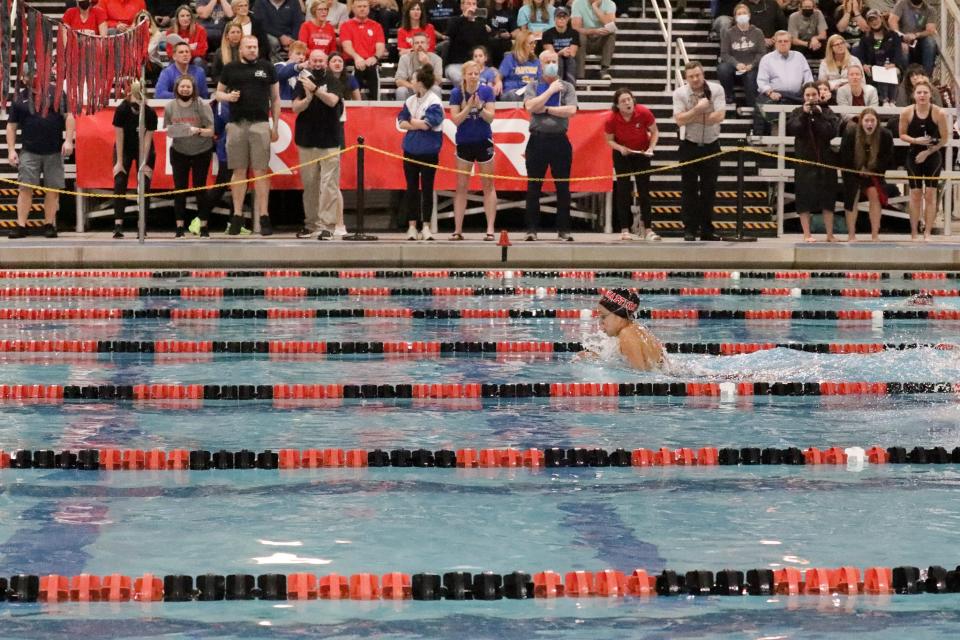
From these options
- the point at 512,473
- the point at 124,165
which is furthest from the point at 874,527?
the point at 124,165

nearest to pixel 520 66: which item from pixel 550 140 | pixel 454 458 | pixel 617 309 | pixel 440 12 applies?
pixel 550 140

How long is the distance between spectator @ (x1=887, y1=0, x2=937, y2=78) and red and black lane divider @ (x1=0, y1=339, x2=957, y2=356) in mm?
8474

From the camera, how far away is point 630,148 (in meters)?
15.5

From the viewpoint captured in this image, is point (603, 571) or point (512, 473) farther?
point (512, 473)

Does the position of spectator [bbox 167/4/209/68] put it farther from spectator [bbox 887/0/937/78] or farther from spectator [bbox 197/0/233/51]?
spectator [bbox 887/0/937/78]

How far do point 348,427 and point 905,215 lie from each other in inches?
448

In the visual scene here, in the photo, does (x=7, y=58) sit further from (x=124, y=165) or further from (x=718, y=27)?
(x=718, y=27)

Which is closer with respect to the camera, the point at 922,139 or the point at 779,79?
the point at 922,139

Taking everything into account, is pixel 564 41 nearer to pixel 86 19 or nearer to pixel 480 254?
pixel 480 254

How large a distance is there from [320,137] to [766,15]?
18.2ft

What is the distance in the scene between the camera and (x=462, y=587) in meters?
4.68

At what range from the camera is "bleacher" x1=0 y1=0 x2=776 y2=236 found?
56.0 ft

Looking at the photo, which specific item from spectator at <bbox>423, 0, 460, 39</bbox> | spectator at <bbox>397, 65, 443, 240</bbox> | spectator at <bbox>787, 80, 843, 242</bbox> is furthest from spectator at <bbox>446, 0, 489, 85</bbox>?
spectator at <bbox>787, 80, 843, 242</bbox>

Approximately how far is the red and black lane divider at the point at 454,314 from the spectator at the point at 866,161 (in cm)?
399
